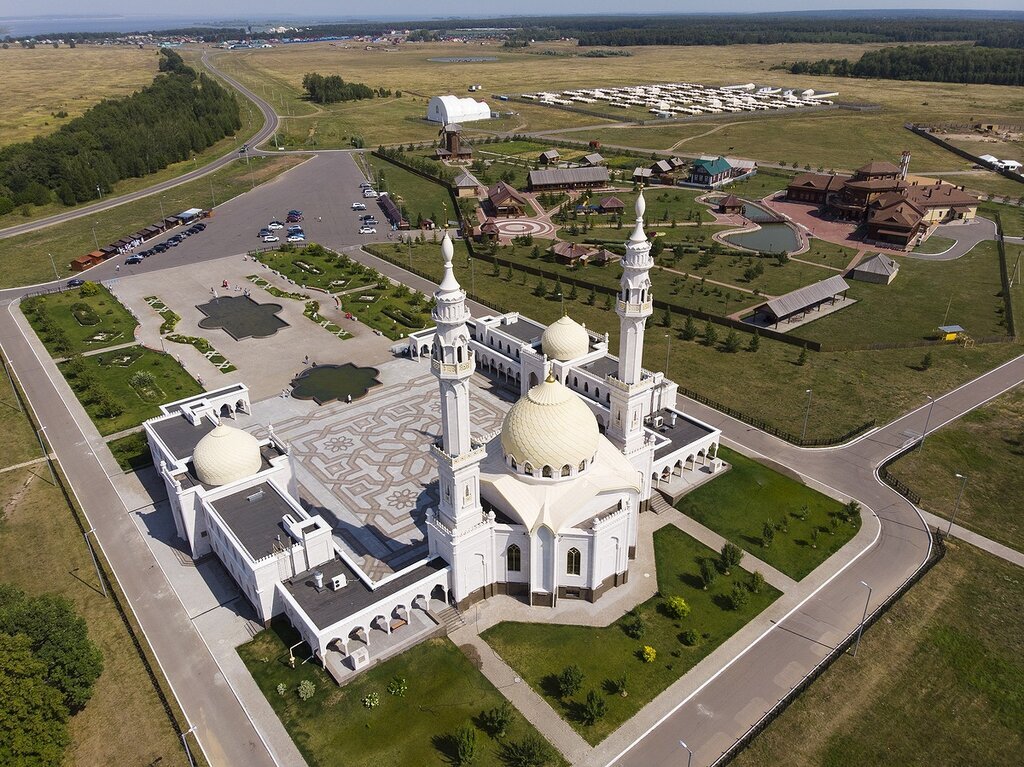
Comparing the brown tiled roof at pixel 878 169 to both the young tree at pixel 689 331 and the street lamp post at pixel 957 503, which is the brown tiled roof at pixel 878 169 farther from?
the street lamp post at pixel 957 503

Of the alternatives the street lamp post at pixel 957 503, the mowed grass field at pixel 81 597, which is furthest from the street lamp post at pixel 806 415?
the mowed grass field at pixel 81 597

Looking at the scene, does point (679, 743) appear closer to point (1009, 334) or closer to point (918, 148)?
point (1009, 334)

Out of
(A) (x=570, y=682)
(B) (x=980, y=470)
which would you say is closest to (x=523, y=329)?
(A) (x=570, y=682)

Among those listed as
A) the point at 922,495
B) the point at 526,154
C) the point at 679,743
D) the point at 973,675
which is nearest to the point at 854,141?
the point at 526,154

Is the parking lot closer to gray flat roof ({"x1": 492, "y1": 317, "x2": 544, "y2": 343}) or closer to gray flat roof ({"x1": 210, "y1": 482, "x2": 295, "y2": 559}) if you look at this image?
gray flat roof ({"x1": 492, "y1": 317, "x2": 544, "y2": 343})

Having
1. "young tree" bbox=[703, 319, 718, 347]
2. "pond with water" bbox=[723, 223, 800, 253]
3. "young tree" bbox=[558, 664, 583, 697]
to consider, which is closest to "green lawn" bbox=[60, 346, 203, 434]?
"young tree" bbox=[558, 664, 583, 697]
